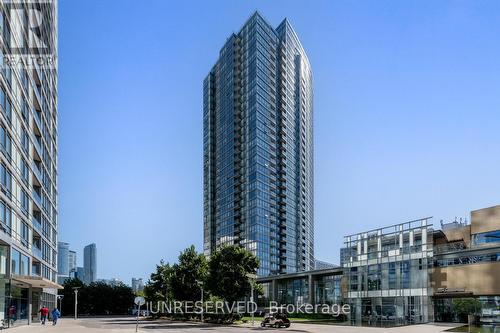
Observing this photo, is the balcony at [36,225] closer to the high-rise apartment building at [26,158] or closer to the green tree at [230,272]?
the high-rise apartment building at [26,158]

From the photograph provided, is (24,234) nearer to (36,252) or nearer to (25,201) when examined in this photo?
(25,201)

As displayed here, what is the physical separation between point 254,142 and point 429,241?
10099 cm

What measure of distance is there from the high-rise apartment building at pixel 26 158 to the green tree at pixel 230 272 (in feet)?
59.6

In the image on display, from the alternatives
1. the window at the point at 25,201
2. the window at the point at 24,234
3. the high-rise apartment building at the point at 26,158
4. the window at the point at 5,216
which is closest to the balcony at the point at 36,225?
the high-rise apartment building at the point at 26,158

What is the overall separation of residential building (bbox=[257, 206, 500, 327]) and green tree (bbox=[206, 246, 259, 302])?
1316 centimetres

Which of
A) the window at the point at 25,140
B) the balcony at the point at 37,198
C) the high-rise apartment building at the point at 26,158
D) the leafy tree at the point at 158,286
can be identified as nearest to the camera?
the high-rise apartment building at the point at 26,158

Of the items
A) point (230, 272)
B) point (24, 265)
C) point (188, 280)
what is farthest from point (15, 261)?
point (188, 280)

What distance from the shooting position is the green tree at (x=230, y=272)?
56.6m

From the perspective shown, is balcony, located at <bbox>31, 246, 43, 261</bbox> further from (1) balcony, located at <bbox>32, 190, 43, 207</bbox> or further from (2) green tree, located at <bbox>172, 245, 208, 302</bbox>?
(2) green tree, located at <bbox>172, 245, 208, 302</bbox>

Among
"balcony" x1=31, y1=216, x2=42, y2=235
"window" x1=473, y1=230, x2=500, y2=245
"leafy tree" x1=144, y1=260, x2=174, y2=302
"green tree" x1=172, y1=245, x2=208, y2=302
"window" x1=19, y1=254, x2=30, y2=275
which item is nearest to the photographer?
"window" x1=19, y1=254, x2=30, y2=275

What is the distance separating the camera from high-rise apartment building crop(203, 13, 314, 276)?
154375 millimetres

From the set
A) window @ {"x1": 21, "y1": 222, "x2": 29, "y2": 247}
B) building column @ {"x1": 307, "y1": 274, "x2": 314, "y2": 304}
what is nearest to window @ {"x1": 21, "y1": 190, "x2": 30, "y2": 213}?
window @ {"x1": 21, "y1": 222, "x2": 29, "y2": 247}

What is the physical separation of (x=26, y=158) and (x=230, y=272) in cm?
2625

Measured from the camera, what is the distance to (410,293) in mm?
57406
